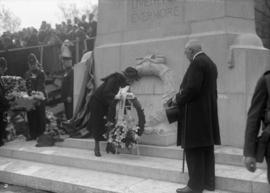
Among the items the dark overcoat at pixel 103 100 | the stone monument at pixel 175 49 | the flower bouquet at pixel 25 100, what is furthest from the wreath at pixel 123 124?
the flower bouquet at pixel 25 100

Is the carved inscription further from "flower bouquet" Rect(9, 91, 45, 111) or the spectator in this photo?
the spectator

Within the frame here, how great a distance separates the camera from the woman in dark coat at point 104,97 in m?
7.03

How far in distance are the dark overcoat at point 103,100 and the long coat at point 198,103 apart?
84.7 inches

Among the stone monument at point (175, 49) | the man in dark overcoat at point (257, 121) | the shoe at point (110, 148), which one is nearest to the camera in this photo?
the man in dark overcoat at point (257, 121)

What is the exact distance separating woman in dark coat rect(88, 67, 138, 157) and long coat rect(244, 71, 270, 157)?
13.2 feet

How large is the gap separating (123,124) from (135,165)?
83 centimetres

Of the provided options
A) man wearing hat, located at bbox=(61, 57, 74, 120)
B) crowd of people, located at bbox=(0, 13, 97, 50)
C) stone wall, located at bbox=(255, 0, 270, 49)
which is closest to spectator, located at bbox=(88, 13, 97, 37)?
crowd of people, located at bbox=(0, 13, 97, 50)

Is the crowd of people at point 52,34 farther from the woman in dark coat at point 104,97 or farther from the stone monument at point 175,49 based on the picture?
the woman in dark coat at point 104,97

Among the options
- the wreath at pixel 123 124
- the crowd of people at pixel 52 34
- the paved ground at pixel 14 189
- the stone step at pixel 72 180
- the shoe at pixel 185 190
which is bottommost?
the paved ground at pixel 14 189

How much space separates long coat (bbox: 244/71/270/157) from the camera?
311 cm

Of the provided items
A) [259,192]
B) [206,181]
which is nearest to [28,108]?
[206,181]

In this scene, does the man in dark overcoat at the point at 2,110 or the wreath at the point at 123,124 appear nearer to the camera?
the wreath at the point at 123,124

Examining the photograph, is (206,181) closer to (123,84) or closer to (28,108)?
(123,84)

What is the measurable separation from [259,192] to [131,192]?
5.23 ft
